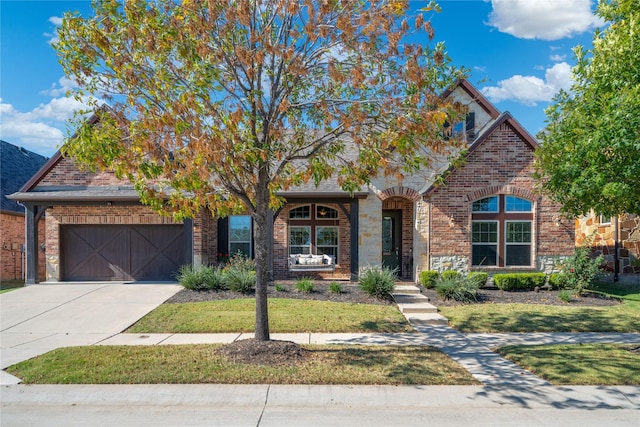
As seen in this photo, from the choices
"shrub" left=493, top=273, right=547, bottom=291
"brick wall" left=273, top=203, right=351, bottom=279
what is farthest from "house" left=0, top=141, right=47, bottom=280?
"shrub" left=493, top=273, right=547, bottom=291

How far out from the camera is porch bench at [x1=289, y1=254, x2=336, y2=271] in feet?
53.0

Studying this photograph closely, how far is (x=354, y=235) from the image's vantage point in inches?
598

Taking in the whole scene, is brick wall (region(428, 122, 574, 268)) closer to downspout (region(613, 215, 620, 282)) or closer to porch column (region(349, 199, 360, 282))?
porch column (region(349, 199, 360, 282))

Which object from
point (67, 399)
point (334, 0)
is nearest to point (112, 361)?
point (67, 399)

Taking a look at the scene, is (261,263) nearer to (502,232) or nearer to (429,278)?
(429,278)

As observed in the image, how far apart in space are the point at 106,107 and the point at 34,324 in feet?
20.3

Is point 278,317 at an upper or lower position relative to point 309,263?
lower

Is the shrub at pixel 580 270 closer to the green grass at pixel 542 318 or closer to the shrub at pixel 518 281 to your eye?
the shrub at pixel 518 281

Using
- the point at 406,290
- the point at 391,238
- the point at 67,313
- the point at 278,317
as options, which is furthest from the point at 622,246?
the point at 67,313

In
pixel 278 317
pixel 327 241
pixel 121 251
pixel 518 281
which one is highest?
pixel 327 241

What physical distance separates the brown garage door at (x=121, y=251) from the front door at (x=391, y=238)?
7.48 meters

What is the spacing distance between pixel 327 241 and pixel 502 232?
6.16m

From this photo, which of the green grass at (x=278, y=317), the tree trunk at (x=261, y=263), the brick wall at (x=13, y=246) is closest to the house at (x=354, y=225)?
the brick wall at (x=13, y=246)

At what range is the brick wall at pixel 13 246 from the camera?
1829 cm
